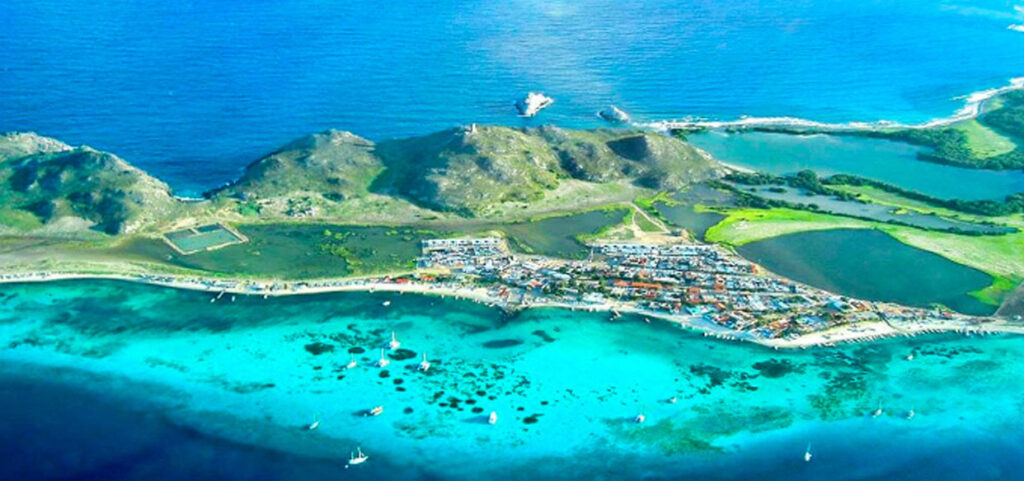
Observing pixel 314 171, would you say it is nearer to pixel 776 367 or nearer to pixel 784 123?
pixel 776 367

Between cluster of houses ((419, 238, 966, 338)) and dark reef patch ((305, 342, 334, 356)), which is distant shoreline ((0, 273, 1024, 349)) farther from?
dark reef patch ((305, 342, 334, 356))

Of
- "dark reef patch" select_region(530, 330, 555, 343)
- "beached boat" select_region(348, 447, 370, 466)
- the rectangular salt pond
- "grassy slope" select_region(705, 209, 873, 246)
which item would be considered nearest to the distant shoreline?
"dark reef patch" select_region(530, 330, 555, 343)

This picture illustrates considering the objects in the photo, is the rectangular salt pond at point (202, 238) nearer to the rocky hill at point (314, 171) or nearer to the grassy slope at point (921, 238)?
the rocky hill at point (314, 171)

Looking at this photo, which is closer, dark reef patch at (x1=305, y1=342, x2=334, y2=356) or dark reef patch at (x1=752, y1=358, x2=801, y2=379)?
dark reef patch at (x1=752, y1=358, x2=801, y2=379)

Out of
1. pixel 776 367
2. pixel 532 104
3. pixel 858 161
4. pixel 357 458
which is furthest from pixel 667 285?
pixel 532 104

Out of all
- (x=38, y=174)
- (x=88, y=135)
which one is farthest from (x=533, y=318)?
(x=88, y=135)
